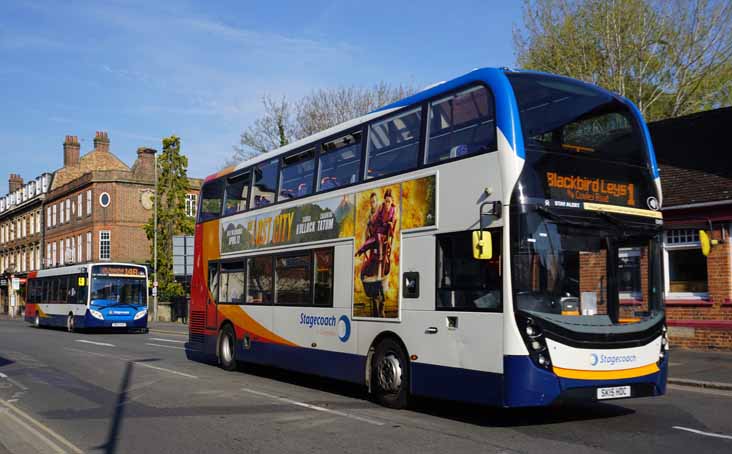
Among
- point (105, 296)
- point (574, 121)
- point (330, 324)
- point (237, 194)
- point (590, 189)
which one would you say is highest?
point (574, 121)

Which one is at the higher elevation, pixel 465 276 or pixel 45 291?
pixel 465 276

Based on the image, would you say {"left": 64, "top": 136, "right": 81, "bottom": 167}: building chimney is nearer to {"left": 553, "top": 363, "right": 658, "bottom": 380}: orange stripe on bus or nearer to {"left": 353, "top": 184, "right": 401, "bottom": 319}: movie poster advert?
{"left": 353, "top": 184, "right": 401, "bottom": 319}: movie poster advert

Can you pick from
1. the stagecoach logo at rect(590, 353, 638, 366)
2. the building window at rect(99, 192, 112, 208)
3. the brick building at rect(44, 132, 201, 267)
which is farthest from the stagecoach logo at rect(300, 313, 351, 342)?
the building window at rect(99, 192, 112, 208)

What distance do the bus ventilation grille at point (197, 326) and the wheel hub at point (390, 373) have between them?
7280 millimetres

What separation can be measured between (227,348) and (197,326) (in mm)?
1647

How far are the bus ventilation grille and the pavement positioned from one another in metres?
2.52

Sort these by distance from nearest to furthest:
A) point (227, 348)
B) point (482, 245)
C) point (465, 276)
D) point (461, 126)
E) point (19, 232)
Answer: point (482, 245), point (465, 276), point (461, 126), point (227, 348), point (19, 232)

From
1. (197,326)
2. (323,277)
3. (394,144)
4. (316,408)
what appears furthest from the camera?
(197,326)

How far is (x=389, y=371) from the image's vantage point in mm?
10586

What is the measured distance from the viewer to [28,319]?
40625 millimetres

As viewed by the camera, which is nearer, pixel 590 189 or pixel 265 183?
pixel 590 189

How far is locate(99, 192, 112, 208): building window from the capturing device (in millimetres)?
61156

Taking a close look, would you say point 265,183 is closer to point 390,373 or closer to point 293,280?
point 293,280

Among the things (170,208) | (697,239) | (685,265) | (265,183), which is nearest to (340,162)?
(265,183)
